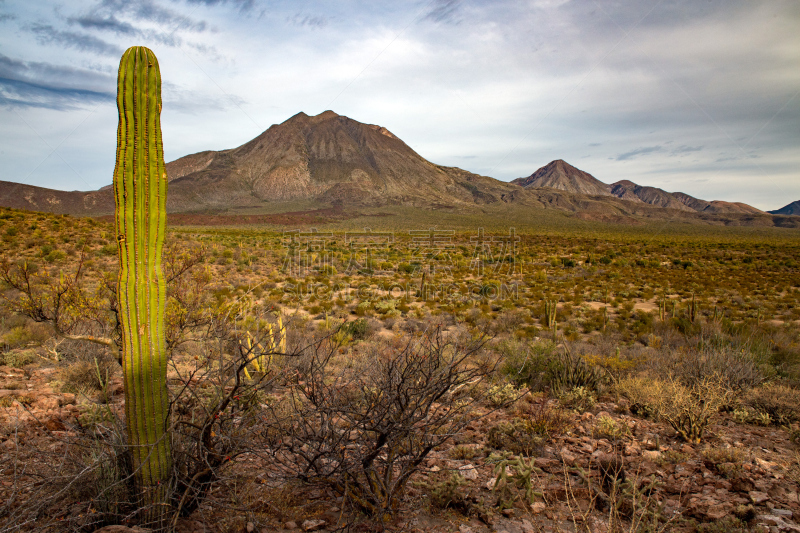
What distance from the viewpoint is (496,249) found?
34.3 m

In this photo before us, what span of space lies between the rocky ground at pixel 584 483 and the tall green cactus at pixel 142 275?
601mm

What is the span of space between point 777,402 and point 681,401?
1.56m

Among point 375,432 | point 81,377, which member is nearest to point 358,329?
point 81,377

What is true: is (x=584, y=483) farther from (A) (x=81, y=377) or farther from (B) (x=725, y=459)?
(A) (x=81, y=377)

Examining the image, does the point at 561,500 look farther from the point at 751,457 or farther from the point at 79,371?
the point at 79,371

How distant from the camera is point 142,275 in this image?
2.98 m

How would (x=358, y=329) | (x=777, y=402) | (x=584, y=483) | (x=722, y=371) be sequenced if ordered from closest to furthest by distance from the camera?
(x=584, y=483) < (x=777, y=402) < (x=722, y=371) < (x=358, y=329)

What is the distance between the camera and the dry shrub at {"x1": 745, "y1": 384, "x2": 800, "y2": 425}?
4867 millimetres

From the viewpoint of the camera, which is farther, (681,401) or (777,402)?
(777,402)

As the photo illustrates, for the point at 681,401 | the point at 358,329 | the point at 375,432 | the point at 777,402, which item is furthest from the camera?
the point at 358,329

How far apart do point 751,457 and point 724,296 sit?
15.9 m

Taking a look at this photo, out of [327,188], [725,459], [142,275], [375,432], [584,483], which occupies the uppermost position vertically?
[327,188]

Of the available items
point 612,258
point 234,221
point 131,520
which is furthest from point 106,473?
point 234,221

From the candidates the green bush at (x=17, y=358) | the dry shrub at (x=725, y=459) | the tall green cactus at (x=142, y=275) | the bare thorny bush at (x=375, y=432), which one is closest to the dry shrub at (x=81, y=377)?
the green bush at (x=17, y=358)
